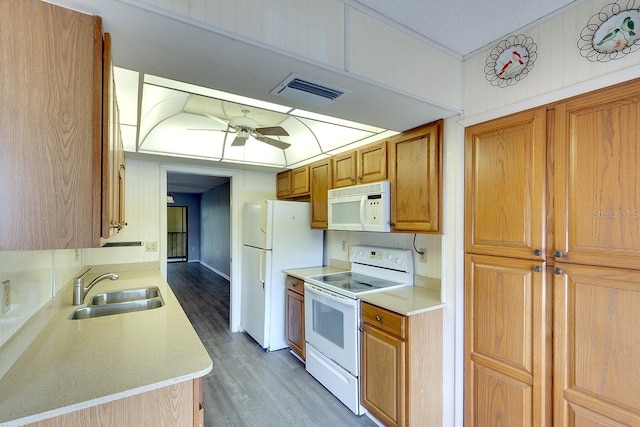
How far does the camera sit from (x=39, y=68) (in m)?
0.90

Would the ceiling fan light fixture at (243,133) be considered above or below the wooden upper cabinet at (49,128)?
above

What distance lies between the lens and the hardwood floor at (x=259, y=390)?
2254 mm

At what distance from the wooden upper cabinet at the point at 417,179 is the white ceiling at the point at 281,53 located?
0.62 feet

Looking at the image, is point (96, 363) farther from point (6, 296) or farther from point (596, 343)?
point (596, 343)

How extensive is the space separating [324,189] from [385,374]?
6.09 ft

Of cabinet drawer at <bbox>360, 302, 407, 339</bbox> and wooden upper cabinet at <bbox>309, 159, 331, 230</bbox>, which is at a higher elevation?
wooden upper cabinet at <bbox>309, 159, 331, 230</bbox>

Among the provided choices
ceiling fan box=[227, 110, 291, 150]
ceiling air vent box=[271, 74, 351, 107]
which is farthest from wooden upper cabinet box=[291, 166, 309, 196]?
ceiling air vent box=[271, 74, 351, 107]

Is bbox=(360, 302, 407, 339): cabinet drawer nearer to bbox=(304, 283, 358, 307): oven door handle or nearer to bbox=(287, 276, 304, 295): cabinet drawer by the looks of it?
bbox=(304, 283, 358, 307): oven door handle

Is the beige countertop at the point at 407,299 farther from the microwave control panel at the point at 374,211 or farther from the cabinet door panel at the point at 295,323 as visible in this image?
the cabinet door panel at the point at 295,323

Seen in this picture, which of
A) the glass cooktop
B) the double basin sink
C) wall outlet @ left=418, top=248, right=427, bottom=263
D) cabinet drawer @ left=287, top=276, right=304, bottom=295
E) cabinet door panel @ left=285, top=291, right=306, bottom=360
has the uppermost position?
wall outlet @ left=418, top=248, right=427, bottom=263

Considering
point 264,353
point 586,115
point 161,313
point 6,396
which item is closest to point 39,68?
point 6,396

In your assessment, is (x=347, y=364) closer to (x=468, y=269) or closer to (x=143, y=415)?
(x=468, y=269)

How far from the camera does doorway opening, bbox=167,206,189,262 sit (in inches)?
398

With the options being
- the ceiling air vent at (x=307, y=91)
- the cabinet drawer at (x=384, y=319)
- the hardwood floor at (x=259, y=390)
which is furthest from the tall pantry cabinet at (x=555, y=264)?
the hardwood floor at (x=259, y=390)
